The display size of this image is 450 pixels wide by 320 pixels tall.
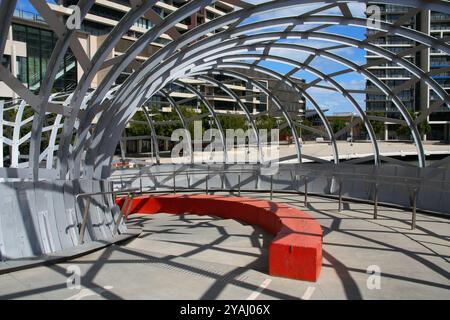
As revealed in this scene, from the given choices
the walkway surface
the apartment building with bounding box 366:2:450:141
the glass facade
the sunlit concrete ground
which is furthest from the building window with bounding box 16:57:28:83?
the apartment building with bounding box 366:2:450:141

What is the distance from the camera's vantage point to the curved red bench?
23.3 feet

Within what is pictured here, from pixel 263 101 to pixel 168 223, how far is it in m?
77.7

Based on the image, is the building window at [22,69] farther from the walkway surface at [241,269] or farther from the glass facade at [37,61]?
the walkway surface at [241,269]

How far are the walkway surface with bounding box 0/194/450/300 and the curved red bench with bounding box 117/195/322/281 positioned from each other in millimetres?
275

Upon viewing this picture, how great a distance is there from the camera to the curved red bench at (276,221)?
7102 mm

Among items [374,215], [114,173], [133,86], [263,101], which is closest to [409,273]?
[374,215]

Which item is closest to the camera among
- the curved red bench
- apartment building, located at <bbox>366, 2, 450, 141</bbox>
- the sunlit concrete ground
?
the curved red bench

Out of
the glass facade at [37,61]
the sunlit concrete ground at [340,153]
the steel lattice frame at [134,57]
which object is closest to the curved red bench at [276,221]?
the steel lattice frame at [134,57]

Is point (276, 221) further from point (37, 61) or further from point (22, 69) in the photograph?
point (37, 61)

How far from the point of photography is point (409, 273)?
24.9 ft

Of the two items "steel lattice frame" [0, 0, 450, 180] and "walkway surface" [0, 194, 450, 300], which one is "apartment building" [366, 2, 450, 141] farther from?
"walkway surface" [0, 194, 450, 300]

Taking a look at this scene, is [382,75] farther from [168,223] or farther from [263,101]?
[168,223]
